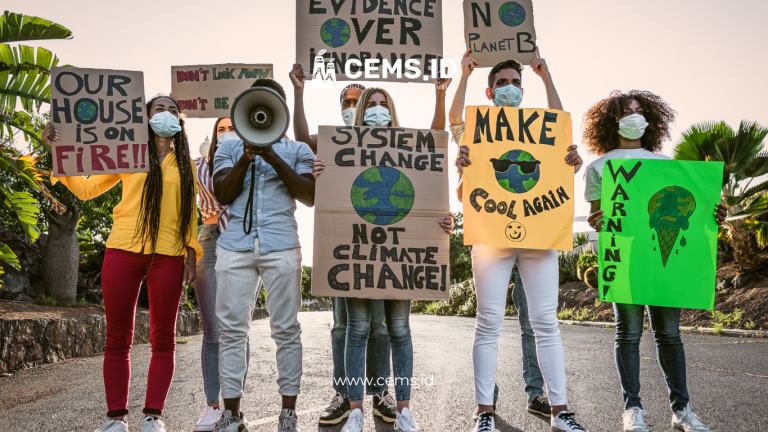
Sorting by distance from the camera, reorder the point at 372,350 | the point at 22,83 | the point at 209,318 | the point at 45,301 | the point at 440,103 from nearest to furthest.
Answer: the point at 209,318 < the point at 372,350 < the point at 440,103 < the point at 22,83 < the point at 45,301

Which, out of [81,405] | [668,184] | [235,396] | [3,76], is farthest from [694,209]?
[3,76]

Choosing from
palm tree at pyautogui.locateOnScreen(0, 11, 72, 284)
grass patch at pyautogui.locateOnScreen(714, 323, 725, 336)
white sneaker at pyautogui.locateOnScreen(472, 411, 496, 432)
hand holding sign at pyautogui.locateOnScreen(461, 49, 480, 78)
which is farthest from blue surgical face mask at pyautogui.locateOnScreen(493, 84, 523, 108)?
grass patch at pyautogui.locateOnScreen(714, 323, 725, 336)

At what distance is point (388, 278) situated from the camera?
332 centimetres

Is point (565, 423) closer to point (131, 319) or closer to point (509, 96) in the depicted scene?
point (509, 96)

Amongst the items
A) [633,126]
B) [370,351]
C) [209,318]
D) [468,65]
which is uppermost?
[468,65]

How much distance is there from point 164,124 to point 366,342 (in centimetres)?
192

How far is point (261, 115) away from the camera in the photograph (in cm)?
319

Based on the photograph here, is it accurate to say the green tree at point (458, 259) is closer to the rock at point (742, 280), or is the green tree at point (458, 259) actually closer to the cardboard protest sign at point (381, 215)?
the rock at point (742, 280)

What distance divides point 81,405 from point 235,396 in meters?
1.87

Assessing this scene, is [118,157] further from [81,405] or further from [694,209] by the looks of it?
[694,209]

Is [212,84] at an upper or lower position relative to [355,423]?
upper

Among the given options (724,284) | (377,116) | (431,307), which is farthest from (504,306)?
(431,307)

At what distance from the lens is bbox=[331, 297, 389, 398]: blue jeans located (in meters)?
3.60

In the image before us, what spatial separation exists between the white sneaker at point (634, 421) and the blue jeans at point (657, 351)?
0.13ft
